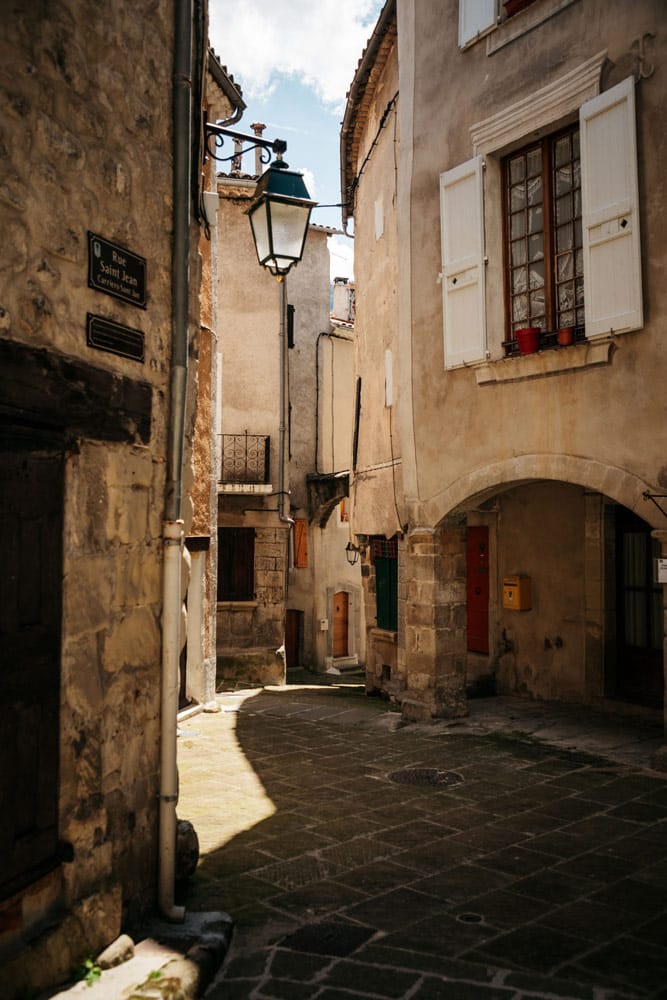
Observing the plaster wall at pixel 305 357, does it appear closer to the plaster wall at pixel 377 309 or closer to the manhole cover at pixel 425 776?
the plaster wall at pixel 377 309

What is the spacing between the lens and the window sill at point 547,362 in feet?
23.8

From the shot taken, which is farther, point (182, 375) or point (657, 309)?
point (657, 309)

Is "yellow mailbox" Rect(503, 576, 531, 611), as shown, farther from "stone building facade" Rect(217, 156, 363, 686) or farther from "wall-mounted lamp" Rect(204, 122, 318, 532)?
"stone building facade" Rect(217, 156, 363, 686)

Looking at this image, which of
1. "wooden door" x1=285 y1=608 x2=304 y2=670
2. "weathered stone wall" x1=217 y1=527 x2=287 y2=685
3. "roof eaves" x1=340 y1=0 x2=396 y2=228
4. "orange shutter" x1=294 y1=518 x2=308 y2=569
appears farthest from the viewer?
"wooden door" x1=285 y1=608 x2=304 y2=670

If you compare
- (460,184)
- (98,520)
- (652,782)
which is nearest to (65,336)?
(98,520)

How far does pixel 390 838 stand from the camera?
5.34m

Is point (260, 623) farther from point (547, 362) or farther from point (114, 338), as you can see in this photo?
point (114, 338)

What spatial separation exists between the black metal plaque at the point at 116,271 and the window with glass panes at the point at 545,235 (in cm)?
475

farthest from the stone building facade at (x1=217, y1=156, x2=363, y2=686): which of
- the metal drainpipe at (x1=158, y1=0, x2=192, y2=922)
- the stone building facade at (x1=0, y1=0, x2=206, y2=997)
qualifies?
the stone building facade at (x1=0, y1=0, x2=206, y2=997)

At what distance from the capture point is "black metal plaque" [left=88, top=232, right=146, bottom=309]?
11.7ft

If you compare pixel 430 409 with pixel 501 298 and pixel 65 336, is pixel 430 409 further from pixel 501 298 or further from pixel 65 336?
pixel 65 336

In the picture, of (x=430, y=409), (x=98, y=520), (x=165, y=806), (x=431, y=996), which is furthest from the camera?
(x=430, y=409)

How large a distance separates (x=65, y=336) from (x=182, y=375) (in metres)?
0.89

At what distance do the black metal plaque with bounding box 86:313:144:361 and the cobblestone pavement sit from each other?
2.74 metres
